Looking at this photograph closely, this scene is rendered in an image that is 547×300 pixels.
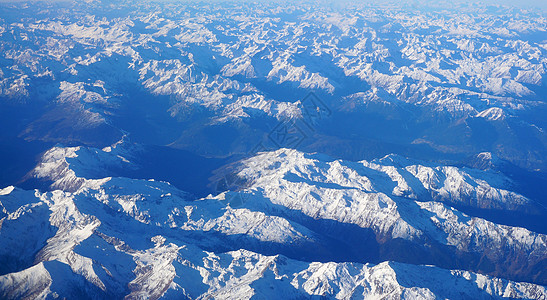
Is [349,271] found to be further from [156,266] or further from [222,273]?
[156,266]

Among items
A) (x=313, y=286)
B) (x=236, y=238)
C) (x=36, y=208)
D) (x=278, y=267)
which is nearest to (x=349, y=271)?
(x=313, y=286)

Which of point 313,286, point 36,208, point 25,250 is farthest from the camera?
point 36,208

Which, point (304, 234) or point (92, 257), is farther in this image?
point (304, 234)

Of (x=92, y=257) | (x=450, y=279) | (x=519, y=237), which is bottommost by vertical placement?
(x=519, y=237)

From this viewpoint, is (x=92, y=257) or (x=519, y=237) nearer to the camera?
(x=92, y=257)

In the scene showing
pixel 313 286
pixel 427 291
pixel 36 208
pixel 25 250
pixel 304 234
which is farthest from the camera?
pixel 304 234

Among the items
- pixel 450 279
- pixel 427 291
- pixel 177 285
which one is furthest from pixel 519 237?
pixel 177 285

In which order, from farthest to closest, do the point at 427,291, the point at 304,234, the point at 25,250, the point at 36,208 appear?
the point at 304,234 → the point at 36,208 → the point at 25,250 → the point at 427,291

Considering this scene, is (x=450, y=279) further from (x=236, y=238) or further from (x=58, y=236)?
(x=58, y=236)

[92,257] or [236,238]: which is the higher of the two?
[92,257]
